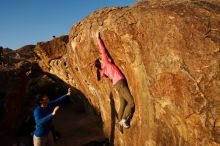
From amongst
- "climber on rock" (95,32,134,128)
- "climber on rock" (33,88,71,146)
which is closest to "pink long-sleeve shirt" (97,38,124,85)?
"climber on rock" (95,32,134,128)

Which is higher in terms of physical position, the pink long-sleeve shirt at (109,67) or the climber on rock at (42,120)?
the pink long-sleeve shirt at (109,67)

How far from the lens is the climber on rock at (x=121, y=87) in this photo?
847 cm

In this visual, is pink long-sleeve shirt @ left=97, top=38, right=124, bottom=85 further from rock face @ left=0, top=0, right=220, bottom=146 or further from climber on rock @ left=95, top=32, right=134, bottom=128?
rock face @ left=0, top=0, right=220, bottom=146

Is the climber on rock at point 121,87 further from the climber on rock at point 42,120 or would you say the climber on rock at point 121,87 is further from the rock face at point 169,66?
the climber on rock at point 42,120

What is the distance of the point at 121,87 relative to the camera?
848 centimetres

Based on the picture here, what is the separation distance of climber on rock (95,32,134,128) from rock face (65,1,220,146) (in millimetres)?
128

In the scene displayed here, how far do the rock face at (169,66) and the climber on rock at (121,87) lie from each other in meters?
0.13

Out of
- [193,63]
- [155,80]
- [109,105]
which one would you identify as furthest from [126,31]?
[109,105]

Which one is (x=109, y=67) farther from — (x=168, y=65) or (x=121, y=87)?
(x=168, y=65)

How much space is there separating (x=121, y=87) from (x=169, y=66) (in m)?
1.73

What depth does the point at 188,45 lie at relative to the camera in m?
6.84

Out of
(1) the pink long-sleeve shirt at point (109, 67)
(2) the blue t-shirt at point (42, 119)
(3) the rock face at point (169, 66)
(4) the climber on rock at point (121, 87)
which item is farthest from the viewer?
(1) the pink long-sleeve shirt at point (109, 67)

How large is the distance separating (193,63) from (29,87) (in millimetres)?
16880

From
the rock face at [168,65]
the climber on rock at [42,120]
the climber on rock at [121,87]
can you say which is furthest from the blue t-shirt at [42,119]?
the rock face at [168,65]
